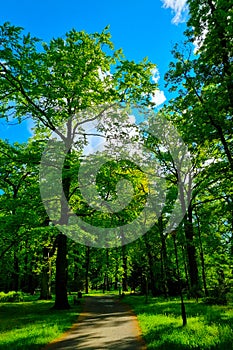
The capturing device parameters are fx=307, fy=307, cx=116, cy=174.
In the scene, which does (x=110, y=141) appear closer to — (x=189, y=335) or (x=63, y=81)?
(x=63, y=81)

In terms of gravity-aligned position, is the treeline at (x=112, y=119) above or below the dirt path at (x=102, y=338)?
above

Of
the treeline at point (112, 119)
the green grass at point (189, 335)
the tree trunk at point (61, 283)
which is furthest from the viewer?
the tree trunk at point (61, 283)

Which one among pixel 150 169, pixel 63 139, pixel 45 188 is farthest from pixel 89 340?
pixel 150 169

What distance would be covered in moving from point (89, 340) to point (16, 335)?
9.10ft

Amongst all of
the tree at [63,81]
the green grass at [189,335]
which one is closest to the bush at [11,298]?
the tree at [63,81]

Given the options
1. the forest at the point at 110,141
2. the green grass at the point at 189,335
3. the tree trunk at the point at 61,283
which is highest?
the forest at the point at 110,141

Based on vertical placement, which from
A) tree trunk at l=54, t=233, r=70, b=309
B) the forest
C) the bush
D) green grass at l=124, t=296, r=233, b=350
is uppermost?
the forest

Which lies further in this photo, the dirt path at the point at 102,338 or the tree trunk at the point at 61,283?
the tree trunk at the point at 61,283

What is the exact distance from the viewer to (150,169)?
2931 cm

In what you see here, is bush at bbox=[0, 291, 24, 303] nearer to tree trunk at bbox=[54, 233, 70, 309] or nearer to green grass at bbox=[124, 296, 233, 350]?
tree trunk at bbox=[54, 233, 70, 309]

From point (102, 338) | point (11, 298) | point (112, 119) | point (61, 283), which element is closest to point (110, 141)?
point (112, 119)

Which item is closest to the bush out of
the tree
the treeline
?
the treeline

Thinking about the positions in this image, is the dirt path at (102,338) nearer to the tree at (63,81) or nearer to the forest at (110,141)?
the forest at (110,141)

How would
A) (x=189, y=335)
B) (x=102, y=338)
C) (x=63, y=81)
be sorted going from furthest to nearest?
1. (x=63, y=81)
2. (x=102, y=338)
3. (x=189, y=335)
